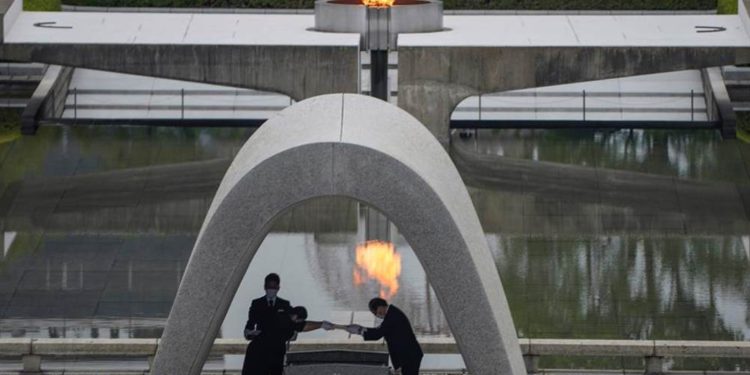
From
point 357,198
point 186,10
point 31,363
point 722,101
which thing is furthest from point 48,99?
point 357,198

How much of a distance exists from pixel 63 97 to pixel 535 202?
1135cm

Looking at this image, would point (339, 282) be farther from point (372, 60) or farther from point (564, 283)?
point (372, 60)

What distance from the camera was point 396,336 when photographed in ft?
54.1

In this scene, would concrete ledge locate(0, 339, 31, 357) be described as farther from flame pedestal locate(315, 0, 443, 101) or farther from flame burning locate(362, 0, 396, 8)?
flame burning locate(362, 0, 396, 8)

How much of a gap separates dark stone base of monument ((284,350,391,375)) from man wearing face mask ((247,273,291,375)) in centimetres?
15

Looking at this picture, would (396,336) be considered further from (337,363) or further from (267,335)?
(267,335)

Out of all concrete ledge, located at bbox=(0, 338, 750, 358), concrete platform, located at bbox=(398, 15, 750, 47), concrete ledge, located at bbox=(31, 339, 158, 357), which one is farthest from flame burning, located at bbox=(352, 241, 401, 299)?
concrete platform, located at bbox=(398, 15, 750, 47)

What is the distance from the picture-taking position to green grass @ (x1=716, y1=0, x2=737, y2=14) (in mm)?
39125

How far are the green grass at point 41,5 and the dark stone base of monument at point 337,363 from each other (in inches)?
901

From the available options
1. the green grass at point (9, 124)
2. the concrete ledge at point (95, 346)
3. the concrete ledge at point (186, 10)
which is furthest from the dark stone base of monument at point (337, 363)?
the concrete ledge at point (186, 10)

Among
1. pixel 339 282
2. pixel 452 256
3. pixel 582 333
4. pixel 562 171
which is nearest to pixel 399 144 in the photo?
pixel 452 256

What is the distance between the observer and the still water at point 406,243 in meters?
22.3

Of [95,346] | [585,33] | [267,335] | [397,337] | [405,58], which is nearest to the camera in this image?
[397,337]

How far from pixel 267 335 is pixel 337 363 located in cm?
64
